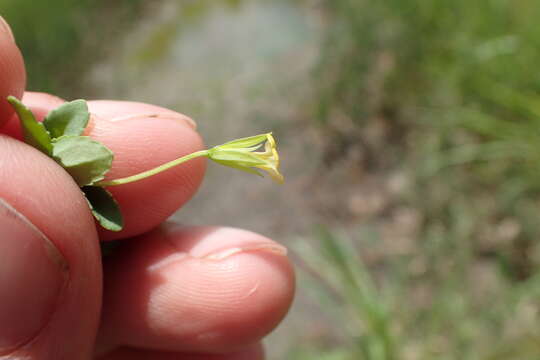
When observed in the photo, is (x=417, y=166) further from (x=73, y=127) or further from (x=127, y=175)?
(x=73, y=127)

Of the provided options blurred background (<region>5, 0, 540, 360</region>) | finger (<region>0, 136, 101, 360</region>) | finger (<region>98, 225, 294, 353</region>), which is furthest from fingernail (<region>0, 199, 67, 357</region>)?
blurred background (<region>5, 0, 540, 360</region>)

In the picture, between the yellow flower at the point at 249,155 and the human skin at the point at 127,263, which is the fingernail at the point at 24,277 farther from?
the yellow flower at the point at 249,155

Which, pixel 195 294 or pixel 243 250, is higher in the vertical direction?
pixel 243 250

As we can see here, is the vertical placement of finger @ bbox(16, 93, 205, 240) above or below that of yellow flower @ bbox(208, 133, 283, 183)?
below

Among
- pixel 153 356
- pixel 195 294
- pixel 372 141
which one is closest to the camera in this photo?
pixel 195 294

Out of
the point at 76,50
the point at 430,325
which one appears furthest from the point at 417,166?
the point at 76,50

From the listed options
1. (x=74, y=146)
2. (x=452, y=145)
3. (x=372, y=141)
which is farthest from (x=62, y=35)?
(x=74, y=146)

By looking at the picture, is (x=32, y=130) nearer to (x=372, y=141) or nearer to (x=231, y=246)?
(x=231, y=246)

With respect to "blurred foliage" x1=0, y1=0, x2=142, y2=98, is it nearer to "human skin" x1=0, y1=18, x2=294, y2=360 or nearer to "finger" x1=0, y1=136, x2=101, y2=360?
"human skin" x1=0, y1=18, x2=294, y2=360
